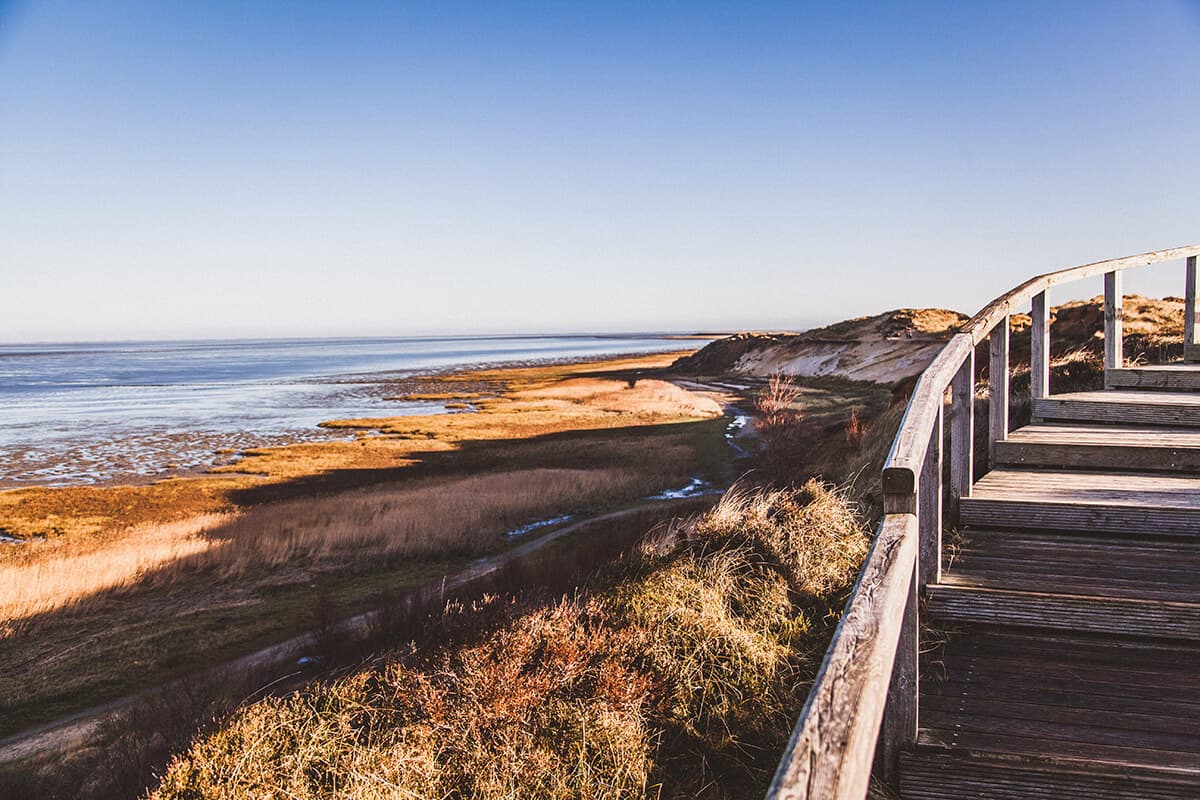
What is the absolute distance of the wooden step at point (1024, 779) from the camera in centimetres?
257

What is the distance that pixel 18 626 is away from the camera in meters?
12.0

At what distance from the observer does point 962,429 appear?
4441 mm

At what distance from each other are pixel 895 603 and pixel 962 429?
2865 millimetres

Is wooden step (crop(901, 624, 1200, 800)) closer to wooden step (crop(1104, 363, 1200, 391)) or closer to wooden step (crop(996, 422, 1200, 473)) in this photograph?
wooden step (crop(996, 422, 1200, 473))

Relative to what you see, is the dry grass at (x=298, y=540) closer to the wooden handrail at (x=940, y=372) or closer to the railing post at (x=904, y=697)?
the wooden handrail at (x=940, y=372)

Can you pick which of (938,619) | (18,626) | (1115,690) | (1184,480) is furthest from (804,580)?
(18,626)

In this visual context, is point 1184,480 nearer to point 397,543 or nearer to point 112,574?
point 397,543

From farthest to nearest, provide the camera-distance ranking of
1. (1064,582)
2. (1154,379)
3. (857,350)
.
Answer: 1. (857,350)
2. (1154,379)
3. (1064,582)

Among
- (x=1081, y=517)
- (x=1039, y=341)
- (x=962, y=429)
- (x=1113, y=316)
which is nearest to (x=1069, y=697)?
(x=1081, y=517)

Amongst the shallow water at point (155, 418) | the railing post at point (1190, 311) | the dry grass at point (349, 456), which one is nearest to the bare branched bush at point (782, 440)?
the dry grass at point (349, 456)

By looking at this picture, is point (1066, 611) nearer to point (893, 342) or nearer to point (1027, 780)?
point (1027, 780)

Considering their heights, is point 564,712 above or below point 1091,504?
below

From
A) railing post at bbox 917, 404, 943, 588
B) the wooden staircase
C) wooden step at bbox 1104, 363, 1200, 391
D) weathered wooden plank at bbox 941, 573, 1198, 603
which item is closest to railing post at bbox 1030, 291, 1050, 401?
the wooden staircase

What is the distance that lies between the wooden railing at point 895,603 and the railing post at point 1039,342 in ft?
0.05
